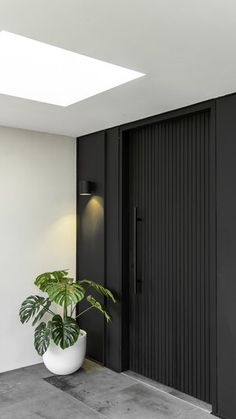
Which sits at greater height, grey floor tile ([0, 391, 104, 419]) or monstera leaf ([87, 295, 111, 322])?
monstera leaf ([87, 295, 111, 322])

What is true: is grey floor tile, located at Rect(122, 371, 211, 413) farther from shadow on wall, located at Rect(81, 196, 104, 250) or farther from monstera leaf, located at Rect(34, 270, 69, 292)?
shadow on wall, located at Rect(81, 196, 104, 250)

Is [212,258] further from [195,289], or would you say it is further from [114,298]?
[114,298]

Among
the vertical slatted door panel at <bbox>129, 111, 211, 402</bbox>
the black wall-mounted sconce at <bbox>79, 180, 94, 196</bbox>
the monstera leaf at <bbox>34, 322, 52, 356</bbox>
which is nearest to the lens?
the vertical slatted door panel at <bbox>129, 111, 211, 402</bbox>

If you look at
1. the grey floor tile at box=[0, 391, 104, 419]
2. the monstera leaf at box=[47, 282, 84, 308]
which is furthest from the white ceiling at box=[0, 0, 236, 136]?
the grey floor tile at box=[0, 391, 104, 419]

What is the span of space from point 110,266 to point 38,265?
773 mm

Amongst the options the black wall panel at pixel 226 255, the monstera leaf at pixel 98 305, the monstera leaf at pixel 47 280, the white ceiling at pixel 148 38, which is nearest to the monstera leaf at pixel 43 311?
the monstera leaf at pixel 47 280

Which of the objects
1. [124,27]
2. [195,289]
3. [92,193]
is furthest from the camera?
[92,193]

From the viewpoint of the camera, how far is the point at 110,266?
4.29 m

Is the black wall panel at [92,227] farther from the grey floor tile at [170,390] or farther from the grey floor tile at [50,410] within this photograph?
the grey floor tile at [50,410]

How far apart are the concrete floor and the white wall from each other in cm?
48

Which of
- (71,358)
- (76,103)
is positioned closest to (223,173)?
(76,103)

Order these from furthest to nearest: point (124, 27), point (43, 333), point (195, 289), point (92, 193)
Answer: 1. point (92, 193)
2. point (43, 333)
3. point (195, 289)
4. point (124, 27)

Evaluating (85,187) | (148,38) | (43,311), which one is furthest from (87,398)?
(148,38)

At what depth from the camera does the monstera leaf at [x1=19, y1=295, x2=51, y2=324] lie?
3.99 metres
